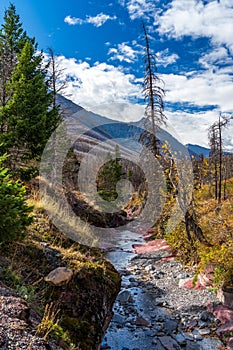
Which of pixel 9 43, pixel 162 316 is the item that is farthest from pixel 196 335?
pixel 9 43

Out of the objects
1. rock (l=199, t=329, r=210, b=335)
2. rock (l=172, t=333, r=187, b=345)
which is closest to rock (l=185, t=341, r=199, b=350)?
rock (l=172, t=333, r=187, b=345)

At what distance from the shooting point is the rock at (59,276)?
5.39m

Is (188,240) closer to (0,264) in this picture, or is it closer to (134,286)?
(134,286)

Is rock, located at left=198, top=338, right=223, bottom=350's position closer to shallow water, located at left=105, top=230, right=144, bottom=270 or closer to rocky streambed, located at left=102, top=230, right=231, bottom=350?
rocky streambed, located at left=102, top=230, right=231, bottom=350

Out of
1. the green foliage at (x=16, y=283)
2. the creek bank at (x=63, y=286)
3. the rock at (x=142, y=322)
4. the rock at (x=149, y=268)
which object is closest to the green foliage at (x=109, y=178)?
the rock at (x=149, y=268)

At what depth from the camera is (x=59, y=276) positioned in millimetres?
5461

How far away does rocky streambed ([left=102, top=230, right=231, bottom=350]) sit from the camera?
668 cm

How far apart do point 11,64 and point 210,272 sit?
1470 centimetres

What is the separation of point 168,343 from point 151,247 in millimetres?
8959

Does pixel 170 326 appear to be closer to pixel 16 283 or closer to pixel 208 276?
pixel 208 276

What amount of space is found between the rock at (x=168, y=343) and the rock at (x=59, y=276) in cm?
281

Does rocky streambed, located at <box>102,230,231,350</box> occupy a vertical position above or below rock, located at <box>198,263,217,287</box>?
below

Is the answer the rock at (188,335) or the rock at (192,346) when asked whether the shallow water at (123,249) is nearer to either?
the rock at (188,335)

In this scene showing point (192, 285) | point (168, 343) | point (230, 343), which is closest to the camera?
point (230, 343)
